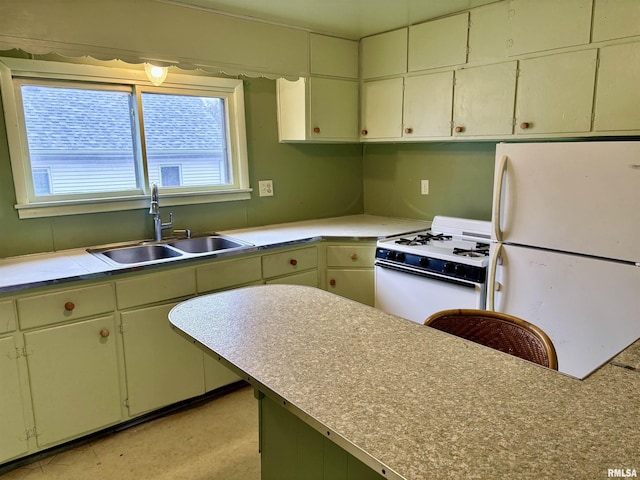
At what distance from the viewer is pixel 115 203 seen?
284 cm

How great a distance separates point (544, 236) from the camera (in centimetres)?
231

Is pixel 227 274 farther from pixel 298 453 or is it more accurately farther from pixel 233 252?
pixel 298 453

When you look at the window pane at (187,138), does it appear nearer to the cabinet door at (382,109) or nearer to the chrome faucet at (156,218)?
the chrome faucet at (156,218)

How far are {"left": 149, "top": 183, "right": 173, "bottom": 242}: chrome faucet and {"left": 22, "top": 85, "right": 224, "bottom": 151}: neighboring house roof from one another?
0.32 m

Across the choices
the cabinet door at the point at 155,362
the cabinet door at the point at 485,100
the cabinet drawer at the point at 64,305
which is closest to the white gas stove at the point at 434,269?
the cabinet door at the point at 485,100

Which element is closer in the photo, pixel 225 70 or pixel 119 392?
pixel 119 392

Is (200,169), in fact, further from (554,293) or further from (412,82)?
(554,293)

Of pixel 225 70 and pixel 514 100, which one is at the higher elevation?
pixel 225 70

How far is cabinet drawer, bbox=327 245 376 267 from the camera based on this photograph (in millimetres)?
3125

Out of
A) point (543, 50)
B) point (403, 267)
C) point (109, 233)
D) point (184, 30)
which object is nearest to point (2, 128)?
point (109, 233)

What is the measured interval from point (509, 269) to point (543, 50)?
1217 millimetres

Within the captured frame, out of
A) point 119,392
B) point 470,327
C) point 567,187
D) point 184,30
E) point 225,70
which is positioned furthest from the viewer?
point 225,70

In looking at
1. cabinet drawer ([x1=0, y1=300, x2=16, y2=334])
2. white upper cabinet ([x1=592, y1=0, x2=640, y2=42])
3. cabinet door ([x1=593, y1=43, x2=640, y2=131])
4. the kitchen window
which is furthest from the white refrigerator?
cabinet drawer ([x1=0, y1=300, x2=16, y2=334])

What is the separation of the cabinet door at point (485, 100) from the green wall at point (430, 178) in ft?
1.02
